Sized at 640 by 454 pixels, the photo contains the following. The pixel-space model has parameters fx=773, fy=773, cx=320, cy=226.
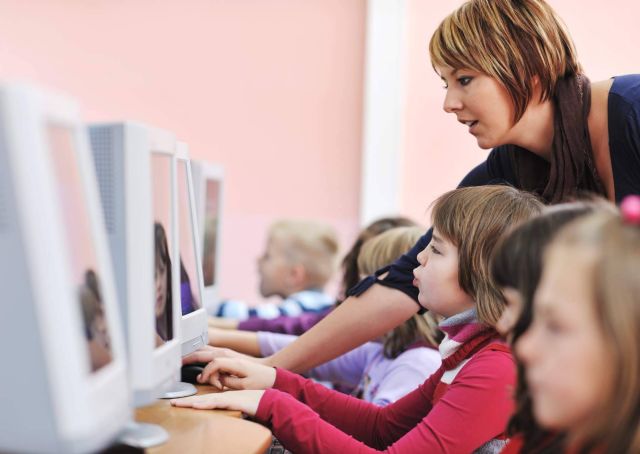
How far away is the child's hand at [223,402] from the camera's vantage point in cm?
123

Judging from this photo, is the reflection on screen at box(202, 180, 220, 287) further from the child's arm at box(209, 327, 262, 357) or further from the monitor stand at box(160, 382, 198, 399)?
the monitor stand at box(160, 382, 198, 399)

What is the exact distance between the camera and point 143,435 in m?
1.00

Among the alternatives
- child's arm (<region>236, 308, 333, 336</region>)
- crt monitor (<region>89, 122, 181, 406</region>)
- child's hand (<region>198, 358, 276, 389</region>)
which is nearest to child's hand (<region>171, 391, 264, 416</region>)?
child's hand (<region>198, 358, 276, 389</region>)

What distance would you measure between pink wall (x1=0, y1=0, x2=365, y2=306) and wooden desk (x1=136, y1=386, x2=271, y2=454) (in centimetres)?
252

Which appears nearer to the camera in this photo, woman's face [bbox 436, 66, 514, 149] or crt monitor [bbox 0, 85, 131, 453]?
crt monitor [bbox 0, 85, 131, 453]

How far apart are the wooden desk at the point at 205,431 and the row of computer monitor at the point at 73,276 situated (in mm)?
46

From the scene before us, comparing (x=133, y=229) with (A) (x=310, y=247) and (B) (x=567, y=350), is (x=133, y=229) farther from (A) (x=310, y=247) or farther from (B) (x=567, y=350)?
(A) (x=310, y=247)

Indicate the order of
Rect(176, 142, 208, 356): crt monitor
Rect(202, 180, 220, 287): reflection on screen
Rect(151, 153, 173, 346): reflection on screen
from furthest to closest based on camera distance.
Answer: Rect(202, 180, 220, 287): reflection on screen, Rect(176, 142, 208, 356): crt monitor, Rect(151, 153, 173, 346): reflection on screen

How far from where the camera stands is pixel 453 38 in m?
1.48

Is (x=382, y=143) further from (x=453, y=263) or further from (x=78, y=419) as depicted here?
(x=78, y=419)

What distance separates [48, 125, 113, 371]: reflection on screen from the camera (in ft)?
2.44

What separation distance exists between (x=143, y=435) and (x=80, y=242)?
0.34 meters

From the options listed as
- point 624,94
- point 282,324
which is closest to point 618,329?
point 624,94

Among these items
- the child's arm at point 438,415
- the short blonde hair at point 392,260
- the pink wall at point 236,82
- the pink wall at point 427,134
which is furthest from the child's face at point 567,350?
the pink wall at point 236,82
